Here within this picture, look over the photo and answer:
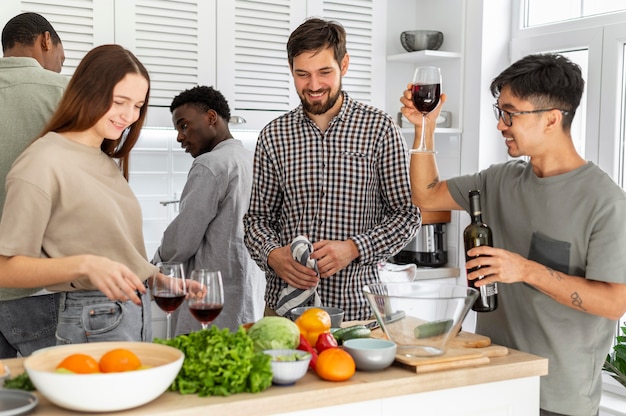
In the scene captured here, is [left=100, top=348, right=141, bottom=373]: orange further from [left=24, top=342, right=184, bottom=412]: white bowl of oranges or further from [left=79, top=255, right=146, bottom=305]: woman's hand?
[left=79, top=255, right=146, bottom=305]: woman's hand

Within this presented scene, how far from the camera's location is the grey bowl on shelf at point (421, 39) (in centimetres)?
439

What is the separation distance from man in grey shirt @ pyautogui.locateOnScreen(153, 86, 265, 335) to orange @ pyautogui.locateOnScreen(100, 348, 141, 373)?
1.70 m

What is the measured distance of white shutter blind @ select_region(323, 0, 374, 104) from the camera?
4223 mm

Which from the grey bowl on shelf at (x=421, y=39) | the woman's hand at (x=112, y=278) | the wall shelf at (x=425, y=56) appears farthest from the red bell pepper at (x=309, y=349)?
the grey bowl on shelf at (x=421, y=39)

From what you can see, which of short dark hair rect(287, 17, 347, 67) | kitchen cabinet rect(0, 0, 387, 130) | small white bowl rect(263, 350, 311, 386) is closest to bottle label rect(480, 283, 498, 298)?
small white bowl rect(263, 350, 311, 386)

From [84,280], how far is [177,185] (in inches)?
85.6

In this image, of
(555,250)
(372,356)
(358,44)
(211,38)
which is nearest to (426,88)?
(555,250)

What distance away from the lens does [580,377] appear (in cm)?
201

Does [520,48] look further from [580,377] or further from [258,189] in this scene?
[580,377]

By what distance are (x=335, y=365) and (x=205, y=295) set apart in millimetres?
333

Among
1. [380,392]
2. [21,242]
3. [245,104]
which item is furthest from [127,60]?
[245,104]

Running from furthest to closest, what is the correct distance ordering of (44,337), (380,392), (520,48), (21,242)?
(520,48), (44,337), (21,242), (380,392)

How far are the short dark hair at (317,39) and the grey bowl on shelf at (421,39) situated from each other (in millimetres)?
1896

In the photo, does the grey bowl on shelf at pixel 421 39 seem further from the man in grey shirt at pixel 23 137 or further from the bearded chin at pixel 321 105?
the man in grey shirt at pixel 23 137
